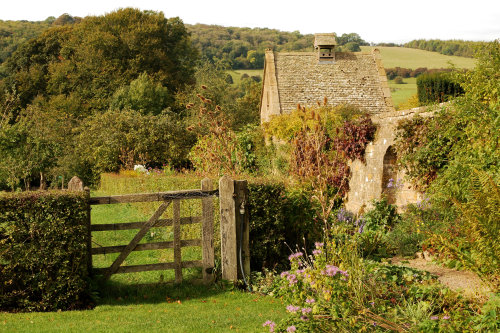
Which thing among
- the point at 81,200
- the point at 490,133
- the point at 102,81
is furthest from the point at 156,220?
the point at 102,81

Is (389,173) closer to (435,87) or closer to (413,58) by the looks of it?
(435,87)

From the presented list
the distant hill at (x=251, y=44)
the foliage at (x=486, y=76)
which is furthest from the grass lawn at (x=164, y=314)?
the distant hill at (x=251, y=44)

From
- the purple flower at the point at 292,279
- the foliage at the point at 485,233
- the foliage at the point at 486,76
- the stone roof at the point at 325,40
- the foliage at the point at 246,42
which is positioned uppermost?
the foliage at the point at 246,42

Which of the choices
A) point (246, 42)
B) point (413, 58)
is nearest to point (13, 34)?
point (246, 42)

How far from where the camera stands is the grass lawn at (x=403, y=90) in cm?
4072

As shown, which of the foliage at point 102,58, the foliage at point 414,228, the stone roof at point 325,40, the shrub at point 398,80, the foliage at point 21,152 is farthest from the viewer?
Result: the shrub at point 398,80

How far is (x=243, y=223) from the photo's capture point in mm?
7191

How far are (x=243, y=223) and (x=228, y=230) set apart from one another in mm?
264

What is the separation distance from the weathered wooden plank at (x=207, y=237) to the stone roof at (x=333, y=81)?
640 inches

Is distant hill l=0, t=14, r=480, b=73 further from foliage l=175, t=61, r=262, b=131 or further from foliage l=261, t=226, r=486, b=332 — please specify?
foliage l=261, t=226, r=486, b=332

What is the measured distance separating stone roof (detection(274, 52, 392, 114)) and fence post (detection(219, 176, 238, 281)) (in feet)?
53.2

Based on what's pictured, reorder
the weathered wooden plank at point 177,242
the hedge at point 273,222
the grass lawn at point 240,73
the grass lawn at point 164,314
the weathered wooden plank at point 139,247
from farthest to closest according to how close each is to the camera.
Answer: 1. the grass lawn at point 240,73
2. the hedge at point 273,222
3. the weathered wooden plank at point 177,242
4. the weathered wooden plank at point 139,247
5. the grass lawn at point 164,314

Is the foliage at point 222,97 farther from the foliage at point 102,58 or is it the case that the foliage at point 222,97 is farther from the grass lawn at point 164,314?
the grass lawn at point 164,314

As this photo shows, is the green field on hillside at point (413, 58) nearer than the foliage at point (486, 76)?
No
